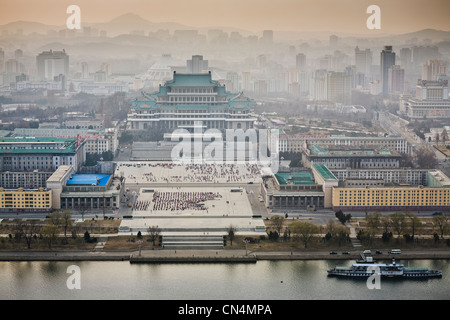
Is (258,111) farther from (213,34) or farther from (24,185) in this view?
(213,34)

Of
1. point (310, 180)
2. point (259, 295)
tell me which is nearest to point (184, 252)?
point (259, 295)

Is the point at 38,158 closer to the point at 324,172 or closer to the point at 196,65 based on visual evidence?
the point at 324,172

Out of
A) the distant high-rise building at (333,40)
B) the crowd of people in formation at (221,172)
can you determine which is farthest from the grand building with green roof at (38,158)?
the distant high-rise building at (333,40)

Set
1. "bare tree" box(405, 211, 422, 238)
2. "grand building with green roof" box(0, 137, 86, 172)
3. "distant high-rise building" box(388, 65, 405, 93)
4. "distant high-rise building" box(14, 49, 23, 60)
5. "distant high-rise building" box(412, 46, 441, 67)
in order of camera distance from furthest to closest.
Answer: "distant high-rise building" box(14, 49, 23, 60), "distant high-rise building" box(412, 46, 441, 67), "distant high-rise building" box(388, 65, 405, 93), "grand building with green roof" box(0, 137, 86, 172), "bare tree" box(405, 211, 422, 238)

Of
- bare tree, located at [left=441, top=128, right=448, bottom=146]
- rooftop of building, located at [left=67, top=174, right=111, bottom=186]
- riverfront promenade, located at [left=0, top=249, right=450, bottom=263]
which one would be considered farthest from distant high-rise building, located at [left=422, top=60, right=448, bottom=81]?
riverfront promenade, located at [left=0, top=249, right=450, bottom=263]

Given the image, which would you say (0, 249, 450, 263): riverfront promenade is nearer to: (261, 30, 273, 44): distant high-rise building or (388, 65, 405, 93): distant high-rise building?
(388, 65, 405, 93): distant high-rise building

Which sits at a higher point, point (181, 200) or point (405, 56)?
point (405, 56)

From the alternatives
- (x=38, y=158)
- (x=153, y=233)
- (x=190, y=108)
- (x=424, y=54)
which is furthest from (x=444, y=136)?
(x=424, y=54)

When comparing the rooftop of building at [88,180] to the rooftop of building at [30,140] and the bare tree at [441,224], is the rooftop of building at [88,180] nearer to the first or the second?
the rooftop of building at [30,140]
